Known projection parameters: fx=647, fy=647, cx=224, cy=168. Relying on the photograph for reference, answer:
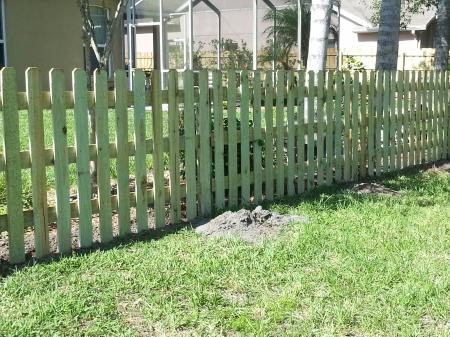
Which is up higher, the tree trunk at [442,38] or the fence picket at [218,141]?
the tree trunk at [442,38]

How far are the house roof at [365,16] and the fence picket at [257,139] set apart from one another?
88.0 feet

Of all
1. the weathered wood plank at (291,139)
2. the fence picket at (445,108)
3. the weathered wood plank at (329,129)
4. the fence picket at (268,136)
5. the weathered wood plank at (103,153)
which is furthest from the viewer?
the fence picket at (445,108)

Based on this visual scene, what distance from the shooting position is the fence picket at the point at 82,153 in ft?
16.2

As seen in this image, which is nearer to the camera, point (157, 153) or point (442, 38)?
point (157, 153)

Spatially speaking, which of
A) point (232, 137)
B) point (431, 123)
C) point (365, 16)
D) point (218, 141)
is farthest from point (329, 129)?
point (365, 16)

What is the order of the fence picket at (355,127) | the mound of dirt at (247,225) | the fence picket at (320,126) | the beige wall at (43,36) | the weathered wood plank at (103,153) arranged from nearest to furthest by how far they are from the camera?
the weathered wood plank at (103,153), the mound of dirt at (247,225), the fence picket at (320,126), the fence picket at (355,127), the beige wall at (43,36)

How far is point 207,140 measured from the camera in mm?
6121

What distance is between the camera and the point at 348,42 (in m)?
35.2

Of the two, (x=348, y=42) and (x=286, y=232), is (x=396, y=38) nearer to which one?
(x=286, y=232)

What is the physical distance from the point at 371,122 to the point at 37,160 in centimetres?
490

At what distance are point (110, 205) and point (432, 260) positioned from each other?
8.27ft

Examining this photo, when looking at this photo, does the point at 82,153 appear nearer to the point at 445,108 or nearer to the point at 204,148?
the point at 204,148

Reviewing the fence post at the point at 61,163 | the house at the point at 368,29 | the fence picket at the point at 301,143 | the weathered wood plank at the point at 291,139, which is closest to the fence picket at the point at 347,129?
the fence picket at the point at 301,143

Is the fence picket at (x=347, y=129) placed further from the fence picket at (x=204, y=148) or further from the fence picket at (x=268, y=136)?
the fence picket at (x=204, y=148)
